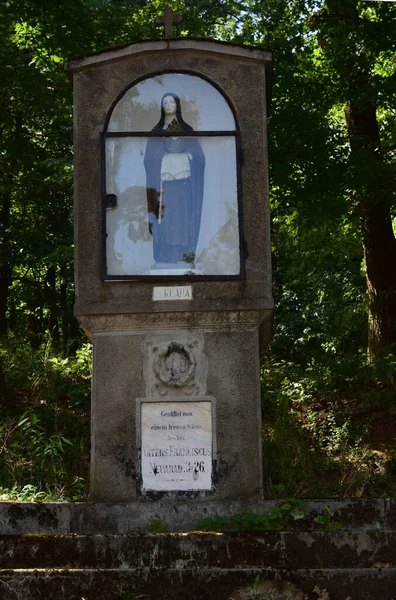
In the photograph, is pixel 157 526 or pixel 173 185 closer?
pixel 157 526

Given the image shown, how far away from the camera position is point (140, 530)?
235 inches

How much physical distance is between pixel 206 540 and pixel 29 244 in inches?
401

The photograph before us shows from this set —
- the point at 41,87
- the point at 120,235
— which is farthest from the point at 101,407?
the point at 41,87

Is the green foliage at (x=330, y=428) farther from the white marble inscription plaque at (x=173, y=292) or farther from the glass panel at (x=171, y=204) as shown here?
the glass panel at (x=171, y=204)

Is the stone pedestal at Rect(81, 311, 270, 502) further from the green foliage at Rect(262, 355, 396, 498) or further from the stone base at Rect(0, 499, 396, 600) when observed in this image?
the stone base at Rect(0, 499, 396, 600)

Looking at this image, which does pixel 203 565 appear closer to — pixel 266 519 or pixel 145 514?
pixel 266 519

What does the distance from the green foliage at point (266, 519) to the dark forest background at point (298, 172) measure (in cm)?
277

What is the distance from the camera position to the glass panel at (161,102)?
6.94 meters

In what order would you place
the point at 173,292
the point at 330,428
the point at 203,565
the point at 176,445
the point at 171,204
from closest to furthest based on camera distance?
the point at 203,565
the point at 176,445
the point at 173,292
the point at 171,204
the point at 330,428

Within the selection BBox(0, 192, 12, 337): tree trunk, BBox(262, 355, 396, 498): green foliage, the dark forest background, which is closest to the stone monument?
BBox(262, 355, 396, 498): green foliage

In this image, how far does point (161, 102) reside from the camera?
6969mm

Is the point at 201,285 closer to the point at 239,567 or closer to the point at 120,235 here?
the point at 120,235

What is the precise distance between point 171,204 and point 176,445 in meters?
1.85

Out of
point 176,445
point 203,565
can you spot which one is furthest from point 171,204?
point 203,565
